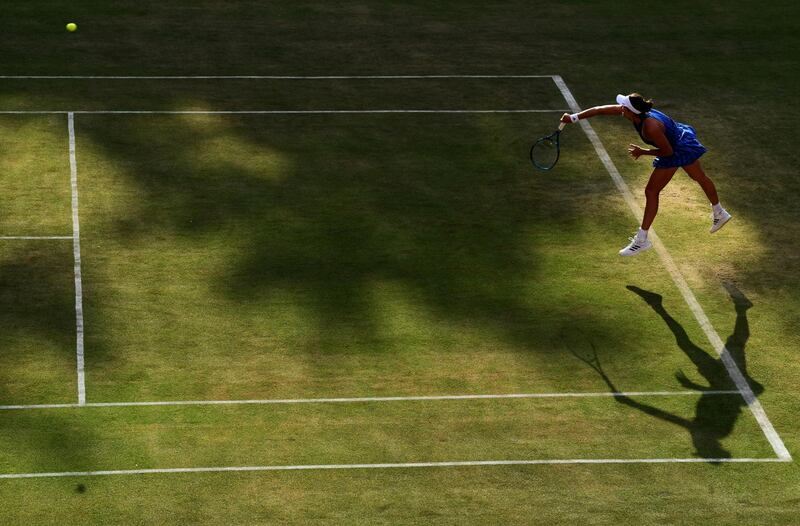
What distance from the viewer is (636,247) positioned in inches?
783

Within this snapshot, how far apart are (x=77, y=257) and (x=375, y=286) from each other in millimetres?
3951

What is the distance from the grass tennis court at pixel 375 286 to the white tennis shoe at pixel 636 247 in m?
0.23

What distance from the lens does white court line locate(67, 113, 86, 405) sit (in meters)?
17.2

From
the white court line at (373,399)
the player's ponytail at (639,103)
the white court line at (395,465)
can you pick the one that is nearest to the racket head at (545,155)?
the player's ponytail at (639,103)

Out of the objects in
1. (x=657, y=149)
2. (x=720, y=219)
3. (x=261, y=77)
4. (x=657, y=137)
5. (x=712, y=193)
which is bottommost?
(x=261, y=77)

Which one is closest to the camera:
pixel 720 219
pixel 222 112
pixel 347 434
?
pixel 347 434

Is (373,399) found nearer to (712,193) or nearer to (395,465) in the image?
(395,465)

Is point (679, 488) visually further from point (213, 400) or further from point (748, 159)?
point (748, 159)

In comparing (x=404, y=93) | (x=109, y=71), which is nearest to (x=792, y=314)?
(x=404, y=93)

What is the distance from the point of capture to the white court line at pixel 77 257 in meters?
17.2

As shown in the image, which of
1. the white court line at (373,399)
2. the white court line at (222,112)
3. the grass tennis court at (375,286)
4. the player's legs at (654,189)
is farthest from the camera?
the white court line at (222,112)

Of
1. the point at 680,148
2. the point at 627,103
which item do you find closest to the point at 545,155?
the point at 680,148

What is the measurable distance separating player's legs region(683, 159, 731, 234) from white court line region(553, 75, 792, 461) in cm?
Answer: 77

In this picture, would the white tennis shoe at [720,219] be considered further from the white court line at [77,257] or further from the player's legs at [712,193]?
the white court line at [77,257]
